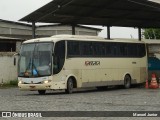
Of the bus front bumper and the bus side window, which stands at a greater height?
the bus side window

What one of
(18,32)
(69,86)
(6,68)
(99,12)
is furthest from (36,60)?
A: (18,32)

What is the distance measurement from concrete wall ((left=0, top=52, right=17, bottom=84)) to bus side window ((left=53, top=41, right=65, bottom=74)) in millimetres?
12510

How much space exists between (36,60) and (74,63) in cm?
220

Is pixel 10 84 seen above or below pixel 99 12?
below

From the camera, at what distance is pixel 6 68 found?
40125mm

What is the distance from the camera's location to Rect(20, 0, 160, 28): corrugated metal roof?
33875 millimetres

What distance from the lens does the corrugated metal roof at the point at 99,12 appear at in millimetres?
33875

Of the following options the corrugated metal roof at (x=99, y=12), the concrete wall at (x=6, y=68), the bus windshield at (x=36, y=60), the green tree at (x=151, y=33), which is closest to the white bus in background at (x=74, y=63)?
the bus windshield at (x=36, y=60)

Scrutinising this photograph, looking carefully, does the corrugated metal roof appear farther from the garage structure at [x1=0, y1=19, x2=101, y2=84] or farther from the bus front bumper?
the bus front bumper

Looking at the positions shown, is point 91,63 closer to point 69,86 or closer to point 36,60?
point 69,86

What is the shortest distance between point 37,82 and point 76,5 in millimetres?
8491

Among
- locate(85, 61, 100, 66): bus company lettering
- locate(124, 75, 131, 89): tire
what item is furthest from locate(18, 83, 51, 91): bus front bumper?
locate(124, 75, 131, 89): tire

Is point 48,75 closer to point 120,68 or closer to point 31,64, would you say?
point 31,64

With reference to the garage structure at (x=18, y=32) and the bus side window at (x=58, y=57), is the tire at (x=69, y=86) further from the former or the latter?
the garage structure at (x=18, y=32)
